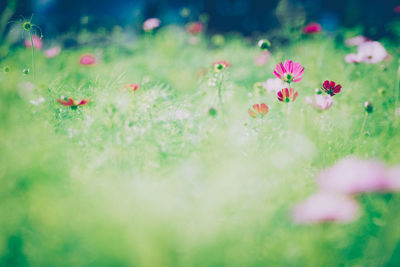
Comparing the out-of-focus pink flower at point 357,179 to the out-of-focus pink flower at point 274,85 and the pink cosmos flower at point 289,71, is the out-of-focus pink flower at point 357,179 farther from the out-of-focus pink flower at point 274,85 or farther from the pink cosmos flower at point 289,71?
the out-of-focus pink flower at point 274,85

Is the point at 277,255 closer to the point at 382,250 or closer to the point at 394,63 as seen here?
the point at 382,250

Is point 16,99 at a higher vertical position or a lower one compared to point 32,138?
higher

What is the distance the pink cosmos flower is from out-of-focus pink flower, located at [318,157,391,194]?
56 centimetres

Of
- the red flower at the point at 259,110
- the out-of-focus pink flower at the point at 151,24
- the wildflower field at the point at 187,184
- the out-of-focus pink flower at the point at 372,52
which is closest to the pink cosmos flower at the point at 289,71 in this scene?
the wildflower field at the point at 187,184

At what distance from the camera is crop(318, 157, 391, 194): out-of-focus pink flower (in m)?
0.41

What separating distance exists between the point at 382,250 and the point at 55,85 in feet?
4.00

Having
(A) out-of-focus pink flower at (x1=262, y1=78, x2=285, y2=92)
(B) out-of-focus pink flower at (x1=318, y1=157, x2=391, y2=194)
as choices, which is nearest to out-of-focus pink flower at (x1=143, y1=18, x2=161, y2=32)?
(A) out-of-focus pink flower at (x1=262, y1=78, x2=285, y2=92)

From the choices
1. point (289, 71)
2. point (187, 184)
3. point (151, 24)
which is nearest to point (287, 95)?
point (289, 71)

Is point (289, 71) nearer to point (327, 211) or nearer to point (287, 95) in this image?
point (287, 95)

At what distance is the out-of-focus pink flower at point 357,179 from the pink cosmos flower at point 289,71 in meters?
0.56

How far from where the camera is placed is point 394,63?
176cm

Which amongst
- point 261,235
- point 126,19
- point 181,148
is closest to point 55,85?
point 181,148

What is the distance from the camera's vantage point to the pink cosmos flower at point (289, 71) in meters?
0.95

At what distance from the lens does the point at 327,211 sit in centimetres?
42
